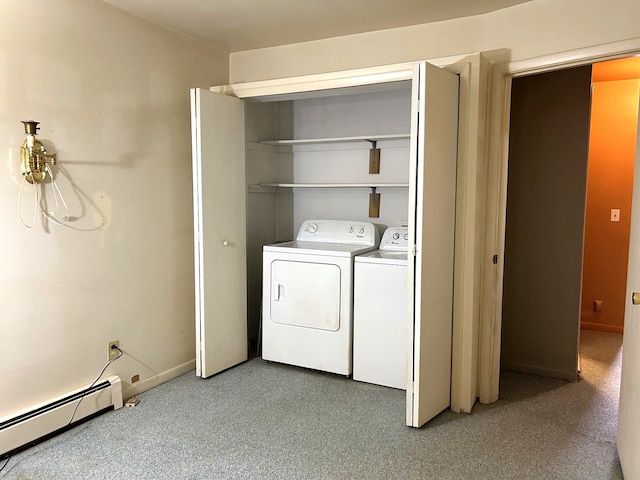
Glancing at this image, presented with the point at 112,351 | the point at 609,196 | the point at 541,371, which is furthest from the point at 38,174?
the point at 609,196

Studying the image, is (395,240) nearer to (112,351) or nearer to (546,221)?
(546,221)

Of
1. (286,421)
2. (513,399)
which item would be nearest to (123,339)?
(286,421)

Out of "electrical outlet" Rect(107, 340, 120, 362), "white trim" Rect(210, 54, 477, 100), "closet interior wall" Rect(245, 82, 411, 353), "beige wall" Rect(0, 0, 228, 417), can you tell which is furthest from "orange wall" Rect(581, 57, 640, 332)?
"electrical outlet" Rect(107, 340, 120, 362)

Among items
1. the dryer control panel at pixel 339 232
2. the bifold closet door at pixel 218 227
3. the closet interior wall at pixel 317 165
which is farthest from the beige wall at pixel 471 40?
the dryer control panel at pixel 339 232

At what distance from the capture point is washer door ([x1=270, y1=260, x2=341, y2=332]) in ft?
11.0

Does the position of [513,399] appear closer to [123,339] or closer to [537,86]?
[537,86]

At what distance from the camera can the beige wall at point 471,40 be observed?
2442mm

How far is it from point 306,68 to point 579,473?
2.85m

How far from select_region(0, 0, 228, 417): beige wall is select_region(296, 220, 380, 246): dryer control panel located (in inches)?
37.4

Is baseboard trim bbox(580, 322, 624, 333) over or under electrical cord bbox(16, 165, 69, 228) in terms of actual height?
under

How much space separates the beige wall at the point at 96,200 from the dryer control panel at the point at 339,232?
95 cm

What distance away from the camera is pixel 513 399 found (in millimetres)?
3057

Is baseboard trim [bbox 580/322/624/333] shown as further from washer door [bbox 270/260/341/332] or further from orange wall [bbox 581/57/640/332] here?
washer door [bbox 270/260/341/332]

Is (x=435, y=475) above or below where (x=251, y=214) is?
below
